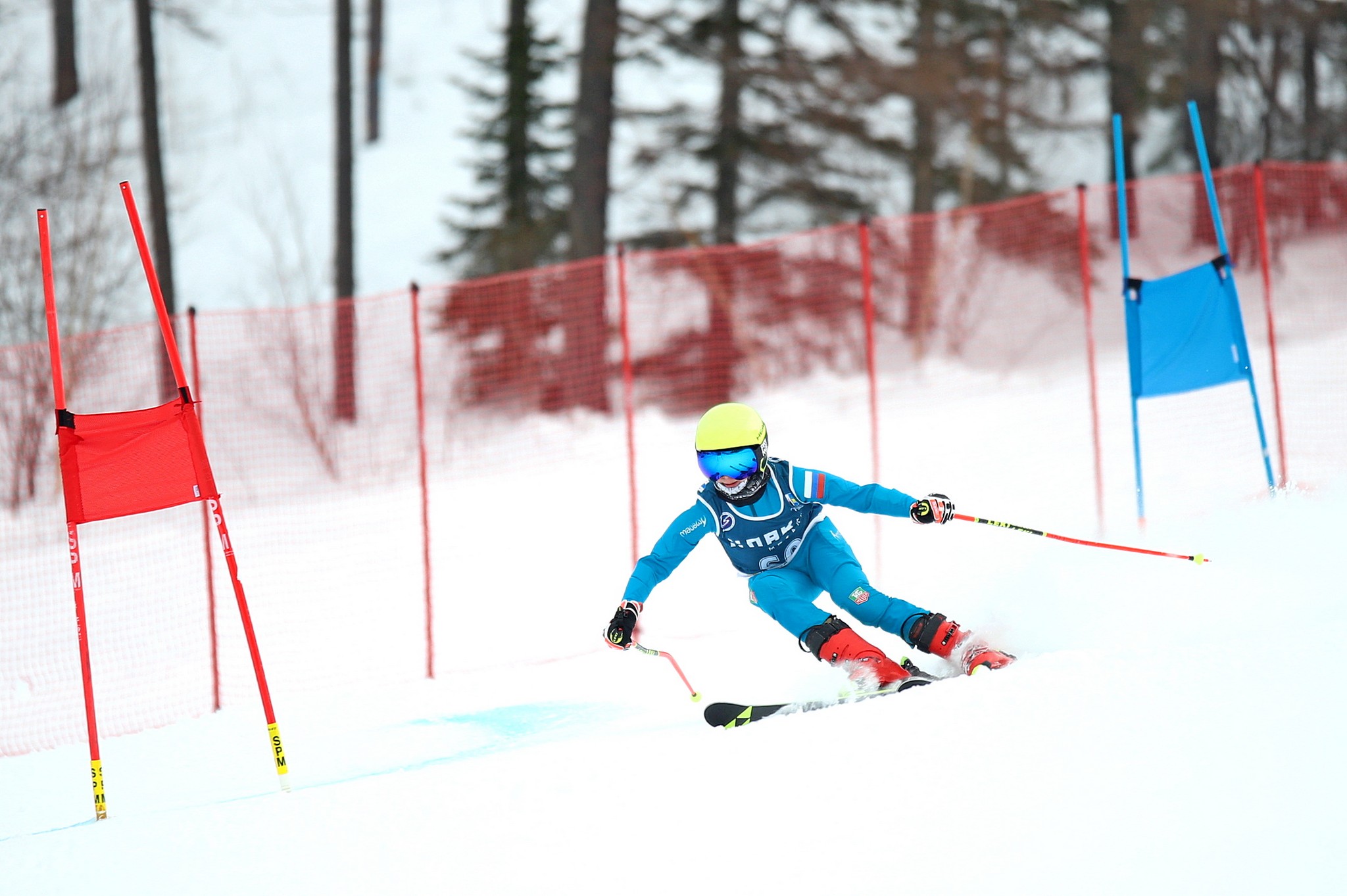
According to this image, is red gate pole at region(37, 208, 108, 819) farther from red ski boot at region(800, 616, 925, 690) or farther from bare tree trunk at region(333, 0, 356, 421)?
bare tree trunk at region(333, 0, 356, 421)

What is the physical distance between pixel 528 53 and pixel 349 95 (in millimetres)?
3232

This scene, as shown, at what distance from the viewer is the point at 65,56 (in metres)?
22.2

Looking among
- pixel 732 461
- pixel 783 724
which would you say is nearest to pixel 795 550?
pixel 732 461

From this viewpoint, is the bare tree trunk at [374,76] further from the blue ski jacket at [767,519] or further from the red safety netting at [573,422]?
the blue ski jacket at [767,519]

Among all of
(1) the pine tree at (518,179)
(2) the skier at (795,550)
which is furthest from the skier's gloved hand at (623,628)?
(1) the pine tree at (518,179)

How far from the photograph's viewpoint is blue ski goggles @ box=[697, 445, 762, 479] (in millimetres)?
4762

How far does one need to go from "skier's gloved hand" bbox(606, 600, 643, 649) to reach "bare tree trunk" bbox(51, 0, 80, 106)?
21410 mm

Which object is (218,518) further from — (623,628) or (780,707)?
(780,707)

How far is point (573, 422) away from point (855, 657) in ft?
23.3

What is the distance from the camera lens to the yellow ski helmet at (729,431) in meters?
4.75

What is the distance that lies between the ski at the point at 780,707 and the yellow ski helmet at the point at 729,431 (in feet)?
3.60

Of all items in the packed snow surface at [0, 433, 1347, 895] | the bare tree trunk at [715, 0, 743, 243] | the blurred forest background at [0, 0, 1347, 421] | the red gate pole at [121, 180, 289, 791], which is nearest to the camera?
the packed snow surface at [0, 433, 1347, 895]

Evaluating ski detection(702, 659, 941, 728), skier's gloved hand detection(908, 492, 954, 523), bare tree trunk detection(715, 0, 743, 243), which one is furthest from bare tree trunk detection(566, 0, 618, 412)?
ski detection(702, 659, 941, 728)

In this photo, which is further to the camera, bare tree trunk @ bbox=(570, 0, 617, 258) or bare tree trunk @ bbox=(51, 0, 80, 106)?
bare tree trunk @ bbox=(51, 0, 80, 106)
